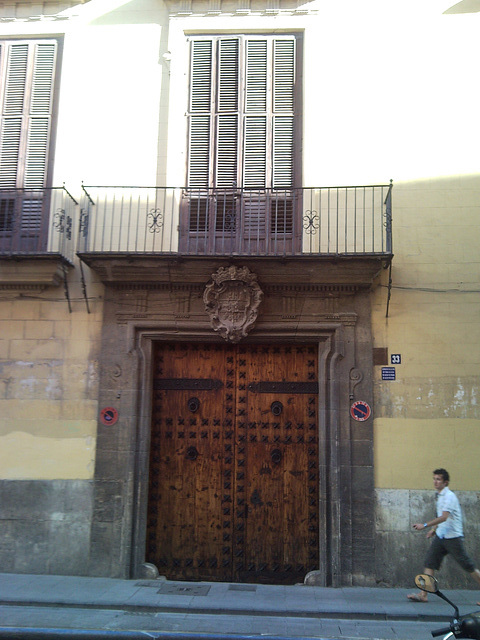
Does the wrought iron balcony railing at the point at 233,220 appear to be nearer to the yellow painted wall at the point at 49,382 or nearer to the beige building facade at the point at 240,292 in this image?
the beige building facade at the point at 240,292

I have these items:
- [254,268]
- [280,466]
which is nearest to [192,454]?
[280,466]

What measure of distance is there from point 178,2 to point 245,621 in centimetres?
830

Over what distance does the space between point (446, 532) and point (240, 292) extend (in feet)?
12.4

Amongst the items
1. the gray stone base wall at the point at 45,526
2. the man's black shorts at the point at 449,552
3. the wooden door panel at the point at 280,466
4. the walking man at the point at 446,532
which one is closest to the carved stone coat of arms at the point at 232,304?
the wooden door panel at the point at 280,466

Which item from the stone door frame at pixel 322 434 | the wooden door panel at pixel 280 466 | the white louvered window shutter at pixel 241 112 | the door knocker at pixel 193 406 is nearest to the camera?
the stone door frame at pixel 322 434

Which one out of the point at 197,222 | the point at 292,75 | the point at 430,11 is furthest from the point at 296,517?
the point at 430,11

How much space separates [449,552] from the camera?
6422 mm

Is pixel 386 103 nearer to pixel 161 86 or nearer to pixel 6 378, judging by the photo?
pixel 161 86

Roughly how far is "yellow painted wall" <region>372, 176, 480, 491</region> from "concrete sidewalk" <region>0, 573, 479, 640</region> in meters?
1.58

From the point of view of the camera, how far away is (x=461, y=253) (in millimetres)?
8070

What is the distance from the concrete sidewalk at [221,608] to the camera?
5.99 meters

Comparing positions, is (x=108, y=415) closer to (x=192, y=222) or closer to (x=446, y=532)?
(x=192, y=222)

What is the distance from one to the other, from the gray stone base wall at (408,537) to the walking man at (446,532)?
0.95 meters

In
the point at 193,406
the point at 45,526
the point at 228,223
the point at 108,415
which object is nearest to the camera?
the point at 45,526
